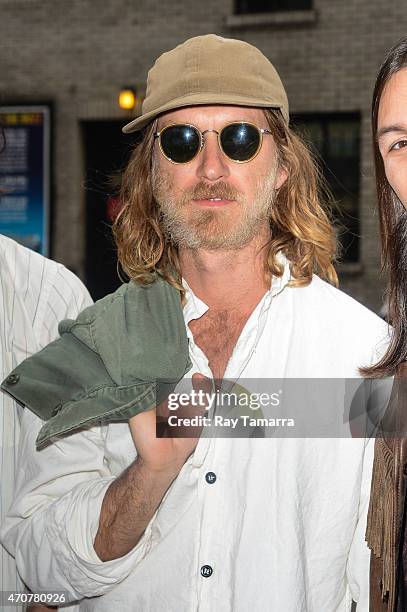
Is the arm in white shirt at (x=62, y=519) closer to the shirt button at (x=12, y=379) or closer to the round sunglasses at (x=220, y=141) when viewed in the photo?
the shirt button at (x=12, y=379)

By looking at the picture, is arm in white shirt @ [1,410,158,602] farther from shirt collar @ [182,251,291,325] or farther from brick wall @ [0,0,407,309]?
brick wall @ [0,0,407,309]

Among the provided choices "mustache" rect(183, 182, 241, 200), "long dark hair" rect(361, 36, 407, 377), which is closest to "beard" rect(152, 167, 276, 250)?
"mustache" rect(183, 182, 241, 200)

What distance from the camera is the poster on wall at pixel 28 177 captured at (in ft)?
38.4

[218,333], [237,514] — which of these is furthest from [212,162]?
[237,514]

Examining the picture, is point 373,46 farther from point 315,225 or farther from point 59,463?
point 59,463

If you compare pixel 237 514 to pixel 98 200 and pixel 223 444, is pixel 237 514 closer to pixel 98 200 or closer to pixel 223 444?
pixel 223 444

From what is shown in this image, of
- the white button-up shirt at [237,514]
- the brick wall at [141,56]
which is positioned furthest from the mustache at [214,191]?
the brick wall at [141,56]

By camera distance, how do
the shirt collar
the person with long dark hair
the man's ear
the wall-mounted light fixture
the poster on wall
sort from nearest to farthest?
1. the person with long dark hair
2. the shirt collar
3. the man's ear
4. the wall-mounted light fixture
5. the poster on wall

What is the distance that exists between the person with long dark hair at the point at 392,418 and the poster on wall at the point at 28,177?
9.41 meters

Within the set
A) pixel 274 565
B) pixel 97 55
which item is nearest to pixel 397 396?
pixel 274 565

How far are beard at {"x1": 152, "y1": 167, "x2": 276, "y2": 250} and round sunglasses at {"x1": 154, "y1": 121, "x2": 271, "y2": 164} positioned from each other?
96 millimetres

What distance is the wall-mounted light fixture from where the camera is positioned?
37.3 feet

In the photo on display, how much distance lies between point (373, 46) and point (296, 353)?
9024 mm

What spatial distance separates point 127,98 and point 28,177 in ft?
5.68
